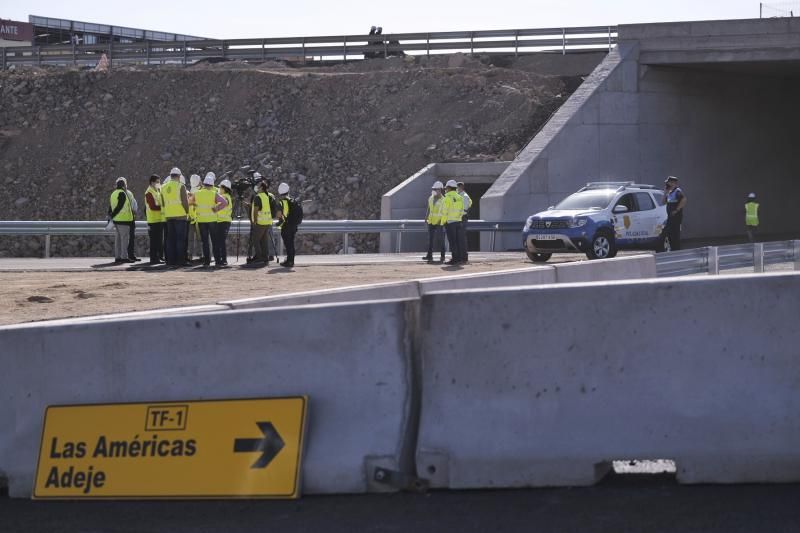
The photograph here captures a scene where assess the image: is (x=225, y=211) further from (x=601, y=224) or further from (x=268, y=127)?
(x=268, y=127)

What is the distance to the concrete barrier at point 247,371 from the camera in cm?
641

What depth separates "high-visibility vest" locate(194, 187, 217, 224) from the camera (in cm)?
2291

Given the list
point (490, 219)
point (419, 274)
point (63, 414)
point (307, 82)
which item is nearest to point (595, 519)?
point (63, 414)

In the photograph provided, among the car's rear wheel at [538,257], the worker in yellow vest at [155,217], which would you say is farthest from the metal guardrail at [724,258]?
the worker in yellow vest at [155,217]

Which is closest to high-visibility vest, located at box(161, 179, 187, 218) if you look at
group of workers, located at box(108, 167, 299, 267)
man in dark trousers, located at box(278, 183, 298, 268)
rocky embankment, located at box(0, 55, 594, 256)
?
group of workers, located at box(108, 167, 299, 267)

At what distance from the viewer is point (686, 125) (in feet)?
121

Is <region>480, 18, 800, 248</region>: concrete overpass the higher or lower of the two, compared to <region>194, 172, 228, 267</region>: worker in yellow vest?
higher

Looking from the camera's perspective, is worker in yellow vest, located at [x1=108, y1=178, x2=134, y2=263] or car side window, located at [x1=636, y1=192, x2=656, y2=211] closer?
worker in yellow vest, located at [x1=108, y1=178, x2=134, y2=263]

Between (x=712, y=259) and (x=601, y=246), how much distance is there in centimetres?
627

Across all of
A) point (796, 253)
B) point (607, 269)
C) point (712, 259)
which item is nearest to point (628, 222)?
point (796, 253)

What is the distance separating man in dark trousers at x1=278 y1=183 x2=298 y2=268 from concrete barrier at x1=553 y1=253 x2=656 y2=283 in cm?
869

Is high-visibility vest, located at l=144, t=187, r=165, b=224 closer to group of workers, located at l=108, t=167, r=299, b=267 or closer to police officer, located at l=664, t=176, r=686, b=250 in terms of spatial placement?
group of workers, located at l=108, t=167, r=299, b=267

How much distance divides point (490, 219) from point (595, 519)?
26.8m

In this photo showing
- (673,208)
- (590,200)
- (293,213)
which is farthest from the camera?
(590,200)
